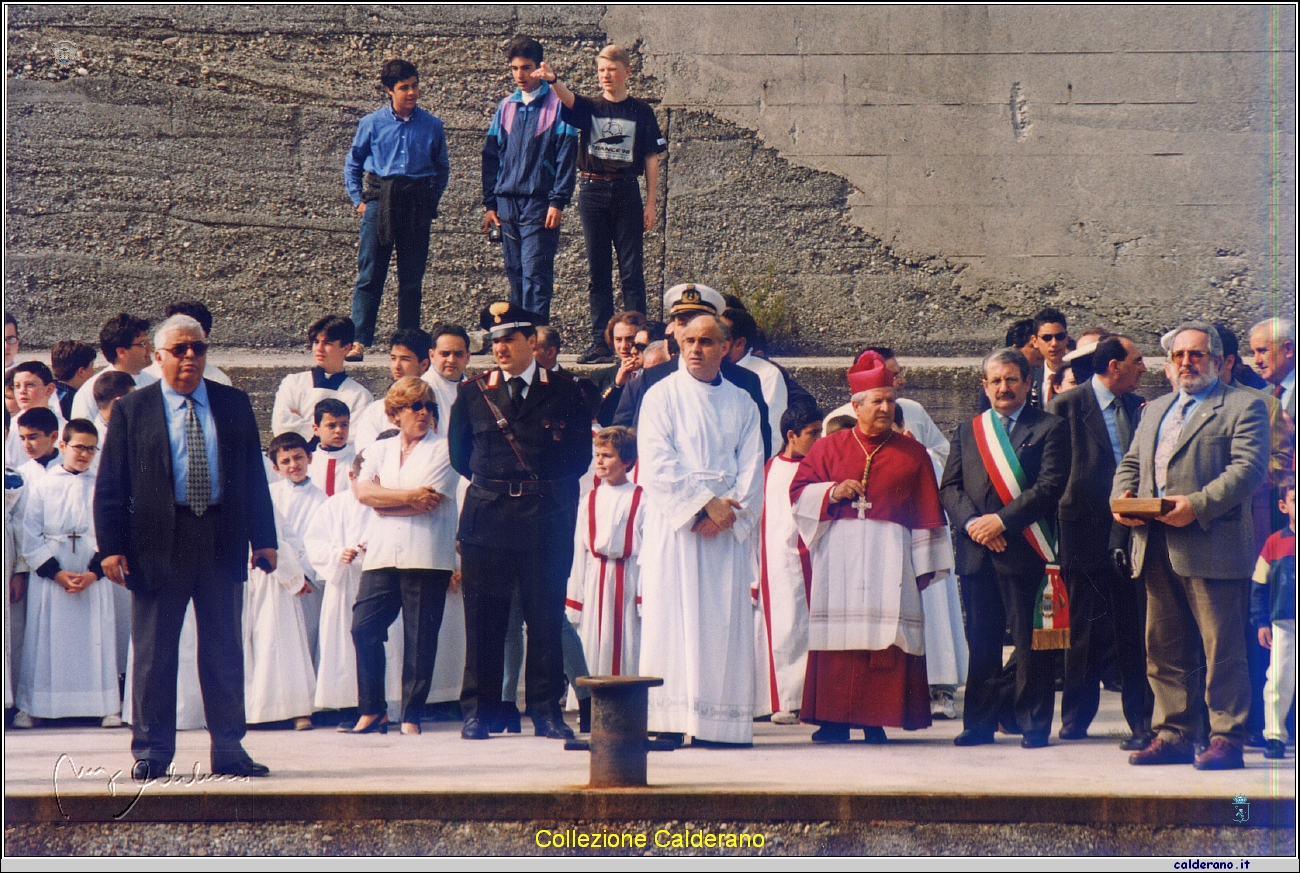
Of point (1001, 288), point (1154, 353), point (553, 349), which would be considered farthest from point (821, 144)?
point (553, 349)

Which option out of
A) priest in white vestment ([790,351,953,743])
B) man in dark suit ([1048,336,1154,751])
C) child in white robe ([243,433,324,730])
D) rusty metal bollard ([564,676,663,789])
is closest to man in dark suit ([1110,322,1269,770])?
man in dark suit ([1048,336,1154,751])

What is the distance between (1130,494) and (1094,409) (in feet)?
2.39

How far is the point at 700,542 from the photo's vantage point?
673 centimetres

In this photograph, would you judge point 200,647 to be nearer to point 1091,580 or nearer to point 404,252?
point 1091,580

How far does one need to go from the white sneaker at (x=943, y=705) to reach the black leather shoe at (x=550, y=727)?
1961 mm

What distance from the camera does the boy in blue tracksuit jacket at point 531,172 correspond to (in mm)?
9648

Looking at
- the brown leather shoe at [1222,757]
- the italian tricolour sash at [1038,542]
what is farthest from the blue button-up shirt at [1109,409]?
the brown leather shoe at [1222,757]

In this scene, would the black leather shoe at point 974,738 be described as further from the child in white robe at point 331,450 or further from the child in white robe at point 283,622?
the child in white robe at point 331,450

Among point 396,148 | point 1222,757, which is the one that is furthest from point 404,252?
point 1222,757

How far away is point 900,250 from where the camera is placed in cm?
1209

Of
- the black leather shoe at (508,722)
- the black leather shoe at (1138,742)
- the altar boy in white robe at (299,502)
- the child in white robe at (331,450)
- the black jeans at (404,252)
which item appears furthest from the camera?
the black jeans at (404,252)

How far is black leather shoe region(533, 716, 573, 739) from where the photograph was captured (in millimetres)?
6695

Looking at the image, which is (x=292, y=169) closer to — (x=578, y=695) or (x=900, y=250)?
(x=900, y=250)

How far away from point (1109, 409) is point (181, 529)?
396cm
